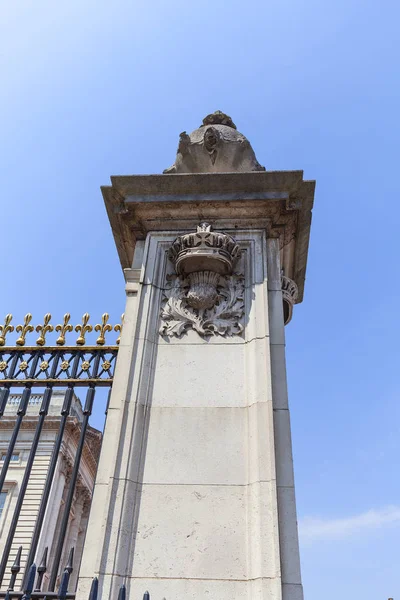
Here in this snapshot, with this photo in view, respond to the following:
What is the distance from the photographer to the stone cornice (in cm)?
587

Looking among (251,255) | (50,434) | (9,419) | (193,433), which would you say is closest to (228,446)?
(193,433)

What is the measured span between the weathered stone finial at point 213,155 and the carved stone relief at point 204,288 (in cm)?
120

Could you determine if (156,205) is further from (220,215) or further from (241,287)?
(241,287)

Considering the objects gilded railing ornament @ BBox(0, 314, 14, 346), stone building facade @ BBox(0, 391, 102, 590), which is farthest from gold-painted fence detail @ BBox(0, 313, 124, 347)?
stone building facade @ BBox(0, 391, 102, 590)

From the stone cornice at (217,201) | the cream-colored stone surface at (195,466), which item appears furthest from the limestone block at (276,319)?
the stone cornice at (217,201)

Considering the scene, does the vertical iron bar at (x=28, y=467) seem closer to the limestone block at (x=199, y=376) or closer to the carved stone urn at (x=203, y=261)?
the limestone block at (x=199, y=376)

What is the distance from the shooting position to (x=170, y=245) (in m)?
5.85

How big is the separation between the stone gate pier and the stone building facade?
8.12m

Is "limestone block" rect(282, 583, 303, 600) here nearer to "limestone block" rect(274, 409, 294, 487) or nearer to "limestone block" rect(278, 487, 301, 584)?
"limestone block" rect(278, 487, 301, 584)

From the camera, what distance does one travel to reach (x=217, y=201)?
5.92 m

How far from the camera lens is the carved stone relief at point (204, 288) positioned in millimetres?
5199

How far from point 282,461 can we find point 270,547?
0.69 m

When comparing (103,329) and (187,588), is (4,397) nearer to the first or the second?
(103,329)

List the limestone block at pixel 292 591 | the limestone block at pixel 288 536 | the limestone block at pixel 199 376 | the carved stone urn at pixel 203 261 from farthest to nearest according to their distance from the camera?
the carved stone urn at pixel 203 261 → the limestone block at pixel 199 376 → the limestone block at pixel 288 536 → the limestone block at pixel 292 591
